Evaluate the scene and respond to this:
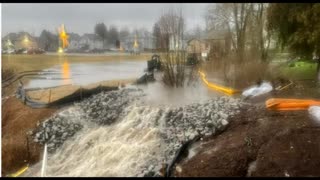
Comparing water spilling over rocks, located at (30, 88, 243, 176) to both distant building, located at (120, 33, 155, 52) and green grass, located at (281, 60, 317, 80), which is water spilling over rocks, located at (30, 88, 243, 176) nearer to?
distant building, located at (120, 33, 155, 52)

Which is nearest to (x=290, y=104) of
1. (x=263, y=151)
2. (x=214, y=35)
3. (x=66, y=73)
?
(x=263, y=151)

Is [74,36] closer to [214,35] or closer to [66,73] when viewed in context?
[66,73]

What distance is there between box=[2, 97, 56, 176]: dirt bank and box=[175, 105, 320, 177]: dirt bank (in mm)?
2314

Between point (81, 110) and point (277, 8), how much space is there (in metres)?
3.95

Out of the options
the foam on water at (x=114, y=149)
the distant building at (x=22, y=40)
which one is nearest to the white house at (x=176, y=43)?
the foam on water at (x=114, y=149)

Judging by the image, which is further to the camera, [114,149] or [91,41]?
[91,41]

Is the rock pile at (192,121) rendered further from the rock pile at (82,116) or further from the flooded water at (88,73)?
the flooded water at (88,73)

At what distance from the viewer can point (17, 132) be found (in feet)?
19.6

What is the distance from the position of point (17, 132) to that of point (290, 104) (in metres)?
4.11

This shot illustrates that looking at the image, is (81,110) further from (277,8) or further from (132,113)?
(277,8)

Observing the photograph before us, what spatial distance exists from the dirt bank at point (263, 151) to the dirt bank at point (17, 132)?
2.31 metres

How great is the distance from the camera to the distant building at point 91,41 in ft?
21.6

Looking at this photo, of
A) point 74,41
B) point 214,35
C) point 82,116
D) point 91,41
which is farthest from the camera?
point 214,35

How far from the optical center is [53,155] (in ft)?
18.3
